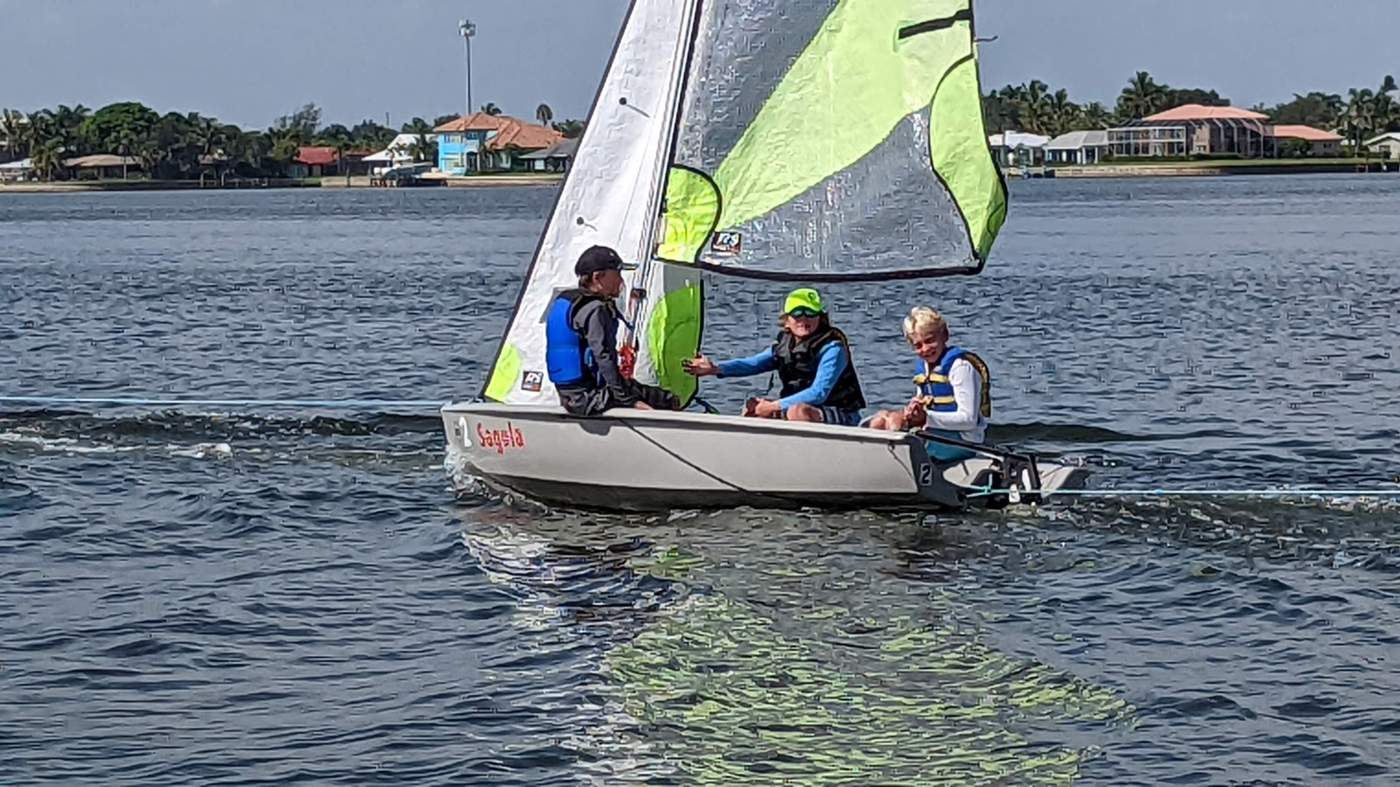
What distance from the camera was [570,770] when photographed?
28.0 ft

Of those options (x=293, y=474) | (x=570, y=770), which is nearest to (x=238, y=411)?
(x=293, y=474)

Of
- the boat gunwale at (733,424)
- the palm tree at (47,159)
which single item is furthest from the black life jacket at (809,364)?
the palm tree at (47,159)

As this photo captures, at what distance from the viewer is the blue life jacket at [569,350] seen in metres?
12.6

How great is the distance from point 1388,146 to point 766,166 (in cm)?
15773

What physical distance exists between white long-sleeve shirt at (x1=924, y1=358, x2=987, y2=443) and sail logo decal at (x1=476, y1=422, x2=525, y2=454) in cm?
255

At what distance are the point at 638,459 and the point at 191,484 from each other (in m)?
4.21

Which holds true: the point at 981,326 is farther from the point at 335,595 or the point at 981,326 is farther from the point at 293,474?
the point at 335,595

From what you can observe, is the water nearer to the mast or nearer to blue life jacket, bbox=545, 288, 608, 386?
blue life jacket, bbox=545, 288, 608, 386

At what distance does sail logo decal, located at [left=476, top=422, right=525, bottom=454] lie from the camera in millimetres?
13008

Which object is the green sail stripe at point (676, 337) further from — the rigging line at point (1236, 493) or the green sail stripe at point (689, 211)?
the rigging line at point (1236, 493)

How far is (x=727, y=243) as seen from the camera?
13.3 meters

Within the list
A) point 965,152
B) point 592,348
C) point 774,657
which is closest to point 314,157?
point 965,152

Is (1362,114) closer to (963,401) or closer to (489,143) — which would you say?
(489,143)

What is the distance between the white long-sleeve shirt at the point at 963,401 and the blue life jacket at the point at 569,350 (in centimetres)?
207
